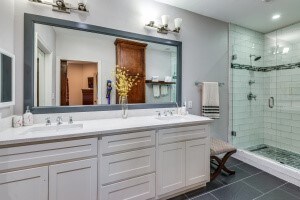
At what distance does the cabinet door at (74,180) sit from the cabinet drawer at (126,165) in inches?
3.7

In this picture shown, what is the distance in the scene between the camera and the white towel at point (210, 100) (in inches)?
105

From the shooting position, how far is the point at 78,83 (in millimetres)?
1902

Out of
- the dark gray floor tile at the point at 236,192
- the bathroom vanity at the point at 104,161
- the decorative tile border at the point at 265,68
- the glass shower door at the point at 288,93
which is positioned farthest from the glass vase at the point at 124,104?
the glass shower door at the point at 288,93

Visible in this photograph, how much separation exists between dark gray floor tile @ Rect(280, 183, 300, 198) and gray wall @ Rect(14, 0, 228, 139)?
1.07m

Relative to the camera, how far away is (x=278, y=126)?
130 inches

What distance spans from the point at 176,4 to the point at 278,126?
9.92 ft

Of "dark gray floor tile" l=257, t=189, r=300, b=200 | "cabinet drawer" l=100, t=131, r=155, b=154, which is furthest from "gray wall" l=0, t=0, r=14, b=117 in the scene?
"dark gray floor tile" l=257, t=189, r=300, b=200

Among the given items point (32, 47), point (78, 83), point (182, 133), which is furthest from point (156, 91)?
point (32, 47)

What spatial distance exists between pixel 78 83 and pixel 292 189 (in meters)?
2.90

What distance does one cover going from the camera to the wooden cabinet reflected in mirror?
2139mm

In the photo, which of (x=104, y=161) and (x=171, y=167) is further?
(x=171, y=167)

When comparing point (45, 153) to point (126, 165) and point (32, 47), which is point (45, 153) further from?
point (32, 47)

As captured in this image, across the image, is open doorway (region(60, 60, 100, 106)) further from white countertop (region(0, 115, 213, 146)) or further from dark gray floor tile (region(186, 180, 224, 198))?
dark gray floor tile (region(186, 180, 224, 198))

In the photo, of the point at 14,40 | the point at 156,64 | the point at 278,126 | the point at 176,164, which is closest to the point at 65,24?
the point at 14,40
